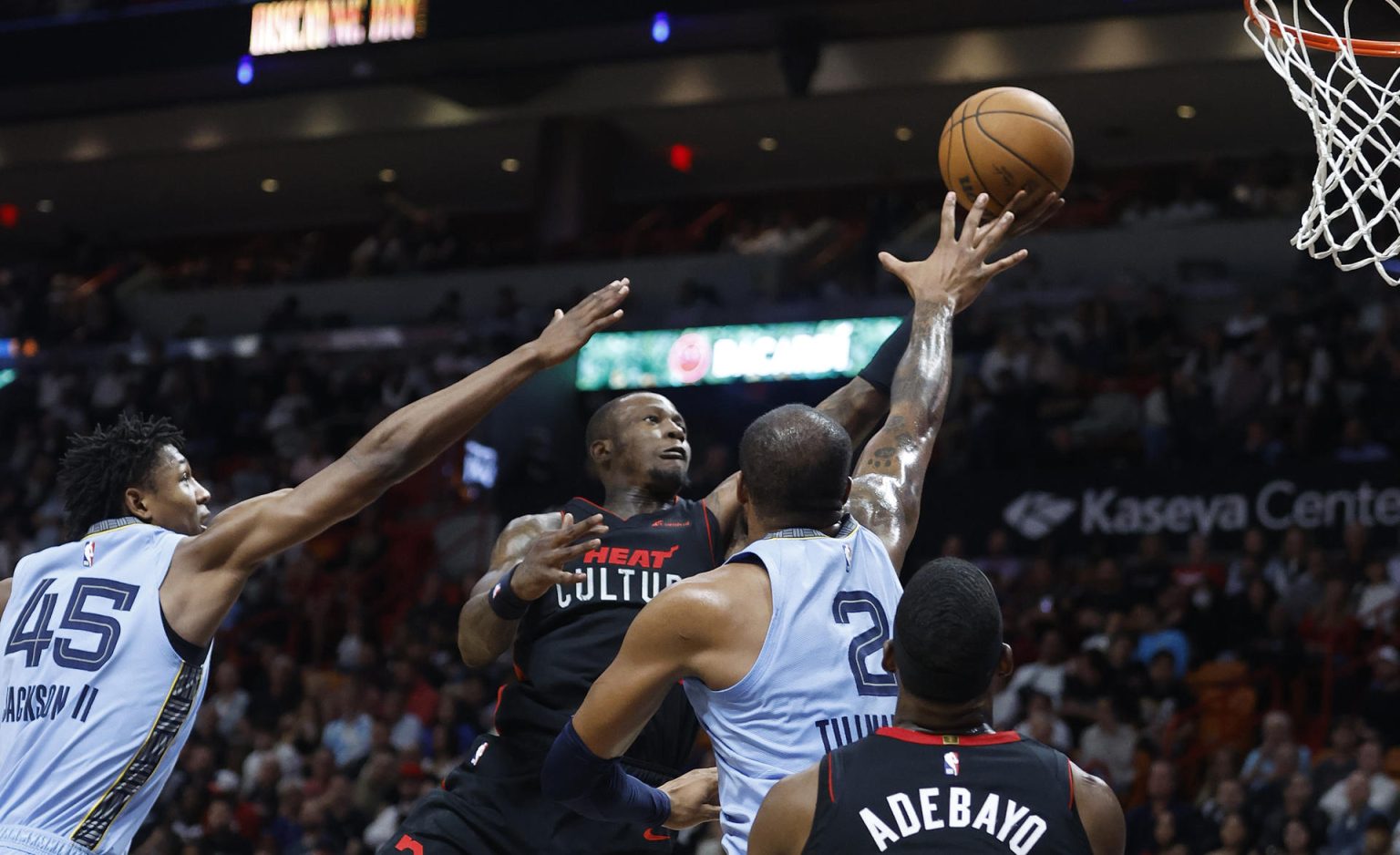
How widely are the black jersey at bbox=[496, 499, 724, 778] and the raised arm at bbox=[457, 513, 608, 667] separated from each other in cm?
11

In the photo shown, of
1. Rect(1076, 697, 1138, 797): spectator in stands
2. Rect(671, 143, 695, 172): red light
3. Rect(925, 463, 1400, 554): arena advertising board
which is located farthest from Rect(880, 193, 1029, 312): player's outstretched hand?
Rect(671, 143, 695, 172): red light

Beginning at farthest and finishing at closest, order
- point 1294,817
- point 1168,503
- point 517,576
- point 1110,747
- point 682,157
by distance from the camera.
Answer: point 682,157 < point 1168,503 < point 1110,747 < point 1294,817 < point 517,576

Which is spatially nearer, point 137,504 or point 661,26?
point 137,504

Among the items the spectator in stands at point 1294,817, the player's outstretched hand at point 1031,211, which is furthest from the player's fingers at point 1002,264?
the spectator in stands at point 1294,817

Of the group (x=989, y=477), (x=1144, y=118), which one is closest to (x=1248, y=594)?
(x=989, y=477)

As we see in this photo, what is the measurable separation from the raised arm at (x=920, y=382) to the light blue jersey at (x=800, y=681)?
558 mm

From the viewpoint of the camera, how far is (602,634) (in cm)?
452

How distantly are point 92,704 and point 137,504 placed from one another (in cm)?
50

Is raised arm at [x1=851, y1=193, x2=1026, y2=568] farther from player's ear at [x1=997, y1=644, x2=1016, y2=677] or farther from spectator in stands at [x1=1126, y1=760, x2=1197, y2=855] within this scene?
spectator in stands at [x1=1126, y1=760, x2=1197, y2=855]

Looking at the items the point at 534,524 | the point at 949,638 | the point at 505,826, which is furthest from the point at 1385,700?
the point at 949,638

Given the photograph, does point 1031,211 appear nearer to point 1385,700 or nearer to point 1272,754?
point 1272,754

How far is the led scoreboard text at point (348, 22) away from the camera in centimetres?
1468

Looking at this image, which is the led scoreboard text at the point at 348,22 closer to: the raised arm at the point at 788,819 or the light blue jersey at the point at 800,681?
the light blue jersey at the point at 800,681

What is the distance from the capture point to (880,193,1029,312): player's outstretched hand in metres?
4.41
